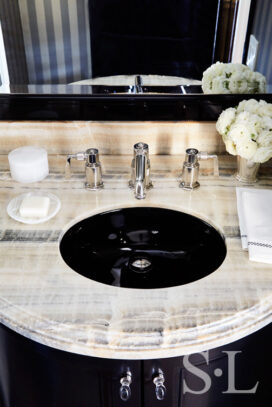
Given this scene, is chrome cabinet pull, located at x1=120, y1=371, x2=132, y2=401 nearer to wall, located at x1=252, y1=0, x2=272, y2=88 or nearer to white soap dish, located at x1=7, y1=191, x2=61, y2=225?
white soap dish, located at x1=7, y1=191, x2=61, y2=225

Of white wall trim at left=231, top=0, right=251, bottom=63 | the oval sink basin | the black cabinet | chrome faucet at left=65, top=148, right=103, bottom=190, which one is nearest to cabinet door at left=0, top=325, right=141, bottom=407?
the black cabinet

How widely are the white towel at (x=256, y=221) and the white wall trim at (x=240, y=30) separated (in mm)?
383

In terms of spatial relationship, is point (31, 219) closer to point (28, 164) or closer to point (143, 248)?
point (28, 164)

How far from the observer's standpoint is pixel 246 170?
1076 mm

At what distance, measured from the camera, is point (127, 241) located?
1031mm

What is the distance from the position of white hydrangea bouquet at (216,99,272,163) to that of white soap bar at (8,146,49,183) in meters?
0.49

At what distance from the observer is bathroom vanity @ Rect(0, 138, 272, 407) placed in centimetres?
67

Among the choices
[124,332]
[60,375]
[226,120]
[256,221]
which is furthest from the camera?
[226,120]

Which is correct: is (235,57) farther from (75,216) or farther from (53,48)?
(75,216)

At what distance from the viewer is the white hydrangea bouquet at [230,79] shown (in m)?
1.10

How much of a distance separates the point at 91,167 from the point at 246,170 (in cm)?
42

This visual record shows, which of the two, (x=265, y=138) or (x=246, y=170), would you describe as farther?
(x=246, y=170)

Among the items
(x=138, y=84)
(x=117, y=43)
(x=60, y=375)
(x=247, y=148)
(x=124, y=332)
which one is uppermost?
(x=117, y=43)

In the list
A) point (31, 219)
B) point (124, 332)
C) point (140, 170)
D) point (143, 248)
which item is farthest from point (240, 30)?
point (124, 332)
